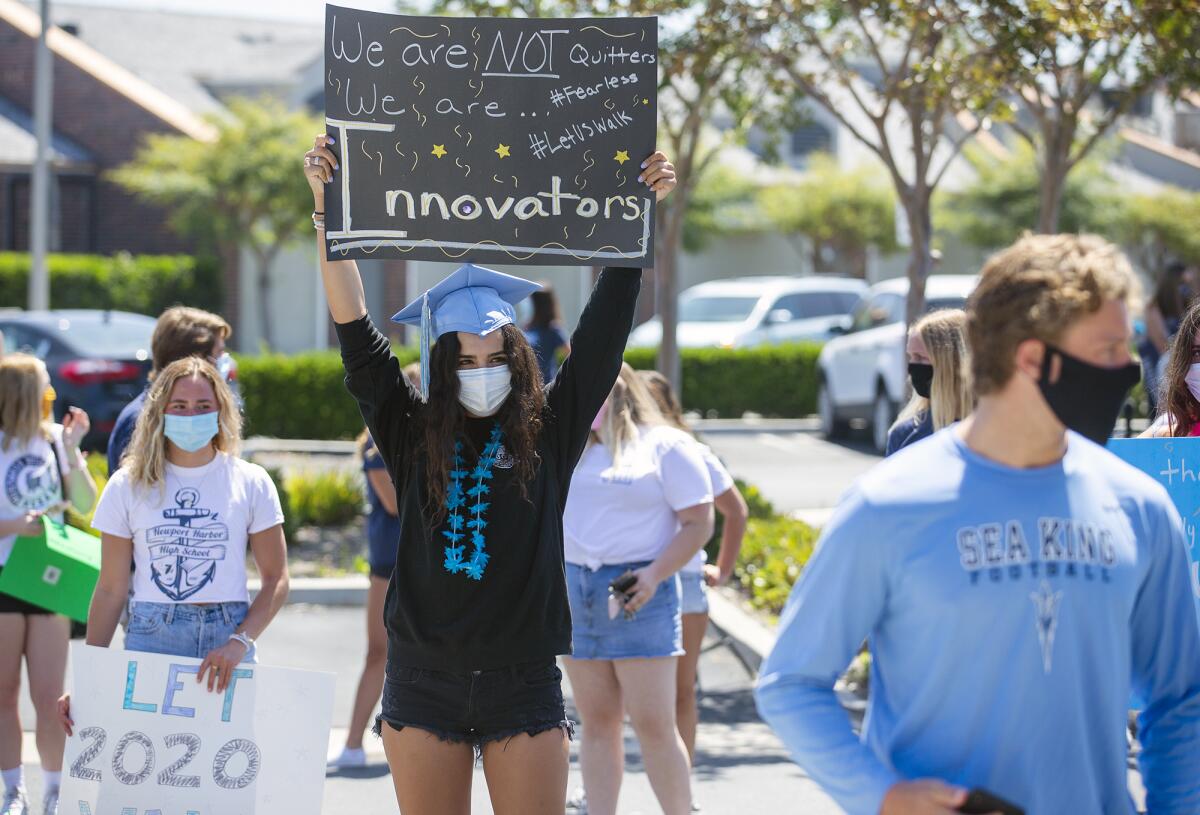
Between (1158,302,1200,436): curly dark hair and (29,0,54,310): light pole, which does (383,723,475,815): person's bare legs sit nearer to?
(1158,302,1200,436): curly dark hair

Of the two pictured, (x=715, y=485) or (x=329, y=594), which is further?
(x=329, y=594)

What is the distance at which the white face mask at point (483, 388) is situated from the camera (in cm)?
377

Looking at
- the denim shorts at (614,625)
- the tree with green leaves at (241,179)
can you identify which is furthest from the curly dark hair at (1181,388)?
the tree with green leaves at (241,179)

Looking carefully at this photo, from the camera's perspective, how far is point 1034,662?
2.46m

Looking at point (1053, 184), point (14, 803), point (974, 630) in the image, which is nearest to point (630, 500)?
point (14, 803)

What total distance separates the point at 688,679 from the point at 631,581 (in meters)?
0.85

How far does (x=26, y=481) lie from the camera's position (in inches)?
221

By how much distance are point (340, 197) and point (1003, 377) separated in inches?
80.5

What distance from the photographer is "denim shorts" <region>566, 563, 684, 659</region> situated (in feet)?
17.2

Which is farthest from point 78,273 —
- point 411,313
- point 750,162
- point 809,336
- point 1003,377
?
point 1003,377

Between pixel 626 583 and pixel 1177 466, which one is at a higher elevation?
pixel 1177 466

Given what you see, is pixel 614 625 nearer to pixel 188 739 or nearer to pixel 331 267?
pixel 188 739

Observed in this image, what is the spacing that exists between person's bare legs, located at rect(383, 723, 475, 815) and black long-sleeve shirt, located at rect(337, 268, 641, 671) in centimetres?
18

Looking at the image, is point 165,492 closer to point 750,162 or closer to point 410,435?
point 410,435
